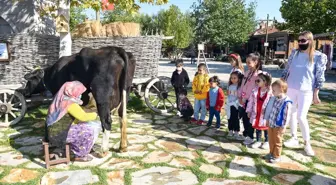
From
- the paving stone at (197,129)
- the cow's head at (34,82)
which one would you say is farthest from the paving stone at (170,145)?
the cow's head at (34,82)

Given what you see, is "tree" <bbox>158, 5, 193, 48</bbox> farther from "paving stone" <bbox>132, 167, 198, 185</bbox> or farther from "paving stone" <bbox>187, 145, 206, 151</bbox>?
"paving stone" <bbox>132, 167, 198, 185</bbox>

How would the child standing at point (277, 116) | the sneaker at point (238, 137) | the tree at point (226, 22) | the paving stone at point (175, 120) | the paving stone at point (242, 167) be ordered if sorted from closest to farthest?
the paving stone at point (242, 167), the child standing at point (277, 116), the sneaker at point (238, 137), the paving stone at point (175, 120), the tree at point (226, 22)

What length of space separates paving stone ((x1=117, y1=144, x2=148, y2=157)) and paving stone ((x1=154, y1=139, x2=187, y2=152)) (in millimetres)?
326

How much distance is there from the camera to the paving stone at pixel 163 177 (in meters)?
3.61

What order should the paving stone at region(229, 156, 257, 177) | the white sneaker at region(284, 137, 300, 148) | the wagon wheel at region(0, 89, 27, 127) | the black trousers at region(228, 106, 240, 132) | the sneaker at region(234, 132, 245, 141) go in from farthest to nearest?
the wagon wheel at region(0, 89, 27, 127) < the black trousers at region(228, 106, 240, 132) < the sneaker at region(234, 132, 245, 141) < the white sneaker at region(284, 137, 300, 148) < the paving stone at region(229, 156, 257, 177)

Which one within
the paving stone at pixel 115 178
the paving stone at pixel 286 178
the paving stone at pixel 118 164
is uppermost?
the paving stone at pixel 118 164

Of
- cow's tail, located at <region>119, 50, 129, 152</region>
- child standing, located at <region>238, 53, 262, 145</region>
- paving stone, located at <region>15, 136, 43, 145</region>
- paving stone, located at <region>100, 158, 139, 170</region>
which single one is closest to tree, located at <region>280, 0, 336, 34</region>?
child standing, located at <region>238, 53, 262, 145</region>

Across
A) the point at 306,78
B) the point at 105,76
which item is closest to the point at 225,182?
the point at 306,78

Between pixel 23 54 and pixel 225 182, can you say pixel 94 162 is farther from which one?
pixel 23 54

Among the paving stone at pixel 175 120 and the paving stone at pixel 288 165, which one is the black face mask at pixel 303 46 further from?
the paving stone at pixel 175 120

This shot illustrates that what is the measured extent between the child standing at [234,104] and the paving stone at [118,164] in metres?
2.19

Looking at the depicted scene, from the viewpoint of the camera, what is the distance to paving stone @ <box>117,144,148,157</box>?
14.6 feet

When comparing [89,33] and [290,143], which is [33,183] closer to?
[89,33]

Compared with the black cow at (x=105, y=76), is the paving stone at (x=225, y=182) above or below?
below
